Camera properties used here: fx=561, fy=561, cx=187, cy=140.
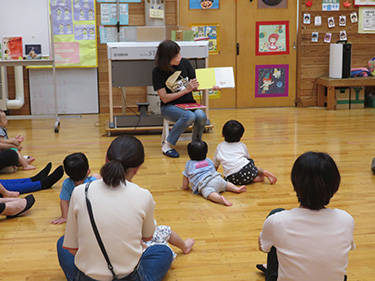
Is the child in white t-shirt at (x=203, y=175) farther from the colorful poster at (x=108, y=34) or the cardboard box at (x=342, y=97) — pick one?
the cardboard box at (x=342, y=97)

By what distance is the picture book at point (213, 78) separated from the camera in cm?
482

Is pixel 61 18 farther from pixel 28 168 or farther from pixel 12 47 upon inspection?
pixel 28 168

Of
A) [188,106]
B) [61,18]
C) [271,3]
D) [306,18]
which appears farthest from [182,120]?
[306,18]

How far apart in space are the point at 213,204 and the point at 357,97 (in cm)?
436

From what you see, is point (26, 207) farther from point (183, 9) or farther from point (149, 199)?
point (183, 9)

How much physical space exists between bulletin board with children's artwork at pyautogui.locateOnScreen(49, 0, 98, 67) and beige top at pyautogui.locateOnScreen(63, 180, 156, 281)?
5.12m

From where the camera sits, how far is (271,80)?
7.30 metres

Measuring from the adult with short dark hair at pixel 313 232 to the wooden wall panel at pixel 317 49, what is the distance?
18.9 ft

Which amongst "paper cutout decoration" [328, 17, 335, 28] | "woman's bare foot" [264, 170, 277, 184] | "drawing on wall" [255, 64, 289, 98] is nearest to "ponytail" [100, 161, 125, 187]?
"woman's bare foot" [264, 170, 277, 184]

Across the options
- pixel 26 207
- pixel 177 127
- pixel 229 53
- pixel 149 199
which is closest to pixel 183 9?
pixel 229 53

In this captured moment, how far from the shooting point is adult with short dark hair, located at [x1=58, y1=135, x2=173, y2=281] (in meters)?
1.85

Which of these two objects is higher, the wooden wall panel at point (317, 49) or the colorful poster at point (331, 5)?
the colorful poster at point (331, 5)

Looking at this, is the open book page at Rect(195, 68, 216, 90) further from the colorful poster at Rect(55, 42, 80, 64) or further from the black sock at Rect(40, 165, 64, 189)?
the colorful poster at Rect(55, 42, 80, 64)

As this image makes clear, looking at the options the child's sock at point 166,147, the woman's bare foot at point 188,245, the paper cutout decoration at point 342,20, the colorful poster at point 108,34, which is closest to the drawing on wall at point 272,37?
the paper cutout decoration at point 342,20
